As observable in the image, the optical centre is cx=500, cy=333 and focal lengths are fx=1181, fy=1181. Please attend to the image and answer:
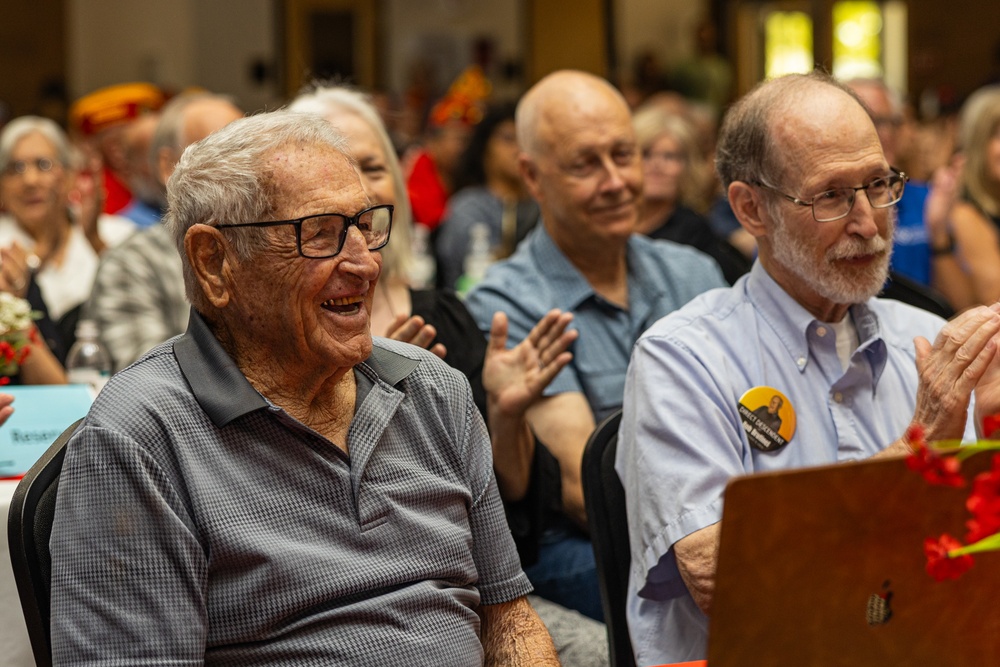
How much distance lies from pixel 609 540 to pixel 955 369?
641 mm

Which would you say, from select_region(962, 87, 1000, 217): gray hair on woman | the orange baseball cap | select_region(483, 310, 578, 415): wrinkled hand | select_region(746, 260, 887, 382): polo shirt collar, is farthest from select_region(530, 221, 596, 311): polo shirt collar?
the orange baseball cap

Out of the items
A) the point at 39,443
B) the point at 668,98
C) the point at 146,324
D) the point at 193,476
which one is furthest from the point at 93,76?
the point at 193,476

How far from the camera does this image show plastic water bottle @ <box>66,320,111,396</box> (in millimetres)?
3110

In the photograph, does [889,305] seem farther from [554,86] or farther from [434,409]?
[554,86]

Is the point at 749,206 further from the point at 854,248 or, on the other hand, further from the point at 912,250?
the point at 912,250

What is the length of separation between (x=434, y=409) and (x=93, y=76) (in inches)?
477

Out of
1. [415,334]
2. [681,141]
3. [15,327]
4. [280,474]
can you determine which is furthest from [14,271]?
[681,141]

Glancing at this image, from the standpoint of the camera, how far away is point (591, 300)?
9.55 ft

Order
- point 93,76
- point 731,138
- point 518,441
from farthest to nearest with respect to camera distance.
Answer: point 93,76 < point 518,441 < point 731,138

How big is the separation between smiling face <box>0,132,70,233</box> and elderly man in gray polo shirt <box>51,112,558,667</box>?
3.34 metres

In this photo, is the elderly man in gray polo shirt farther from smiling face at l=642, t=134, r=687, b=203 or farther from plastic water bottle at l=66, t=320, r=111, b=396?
smiling face at l=642, t=134, r=687, b=203

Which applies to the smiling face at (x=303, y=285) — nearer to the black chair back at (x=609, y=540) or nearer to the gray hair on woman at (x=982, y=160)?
the black chair back at (x=609, y=540)

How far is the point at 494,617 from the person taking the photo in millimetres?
1829

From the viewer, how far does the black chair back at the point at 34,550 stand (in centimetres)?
157
